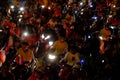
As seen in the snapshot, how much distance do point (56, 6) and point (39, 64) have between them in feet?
26.1

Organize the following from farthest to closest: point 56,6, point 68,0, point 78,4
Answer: point 68,0
point 78,4
point 56,6

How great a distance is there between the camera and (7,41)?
7.22 metres

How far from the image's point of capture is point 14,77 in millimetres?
6301

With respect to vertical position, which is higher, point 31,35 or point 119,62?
point 31,35

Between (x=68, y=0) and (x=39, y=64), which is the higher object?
(x=39, y=64)

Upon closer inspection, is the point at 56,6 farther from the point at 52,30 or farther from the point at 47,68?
the point at 47,68

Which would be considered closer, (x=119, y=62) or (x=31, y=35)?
(x=119, y=62)

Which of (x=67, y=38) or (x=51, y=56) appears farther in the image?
(x=67, y=38)

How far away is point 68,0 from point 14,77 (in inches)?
400

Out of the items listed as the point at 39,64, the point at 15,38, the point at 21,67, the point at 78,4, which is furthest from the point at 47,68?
the point at 78,4

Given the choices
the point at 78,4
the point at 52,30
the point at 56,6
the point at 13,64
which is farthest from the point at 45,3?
the point at 13,64

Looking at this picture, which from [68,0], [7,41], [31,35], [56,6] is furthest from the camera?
[68,0]

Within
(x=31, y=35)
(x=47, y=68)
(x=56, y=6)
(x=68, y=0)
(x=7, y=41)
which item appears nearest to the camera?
(x=47, y=68)

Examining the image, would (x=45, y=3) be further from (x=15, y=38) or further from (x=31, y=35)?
(x=15, y=38)
